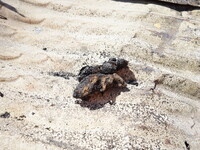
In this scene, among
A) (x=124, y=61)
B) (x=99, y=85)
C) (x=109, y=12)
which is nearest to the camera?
(x=99, y=85)

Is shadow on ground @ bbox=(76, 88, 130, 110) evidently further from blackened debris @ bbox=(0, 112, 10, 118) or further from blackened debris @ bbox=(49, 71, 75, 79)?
blackened debris @ bbox=(0, 112, 10, 118)

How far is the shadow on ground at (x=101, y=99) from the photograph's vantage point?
313 cm

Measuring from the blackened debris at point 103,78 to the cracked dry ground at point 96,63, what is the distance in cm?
14

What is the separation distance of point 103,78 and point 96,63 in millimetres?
527

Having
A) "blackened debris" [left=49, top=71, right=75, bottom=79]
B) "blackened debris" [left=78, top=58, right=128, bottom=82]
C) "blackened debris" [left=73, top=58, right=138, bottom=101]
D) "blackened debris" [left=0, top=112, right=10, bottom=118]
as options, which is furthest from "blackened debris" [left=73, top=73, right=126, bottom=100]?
"blackened debris" [left=0, top=112, right=10, bottom=118]

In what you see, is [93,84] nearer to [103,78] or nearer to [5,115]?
[103,78]

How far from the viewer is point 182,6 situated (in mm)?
4762

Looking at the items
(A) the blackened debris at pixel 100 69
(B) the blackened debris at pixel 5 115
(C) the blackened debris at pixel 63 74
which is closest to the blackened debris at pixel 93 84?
(A) the blackened debris at pixel 100 69

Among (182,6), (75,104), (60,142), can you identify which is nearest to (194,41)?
(182,6)

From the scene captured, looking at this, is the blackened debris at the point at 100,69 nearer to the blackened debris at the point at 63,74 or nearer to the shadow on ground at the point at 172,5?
the blackened debris at the point at 63,74

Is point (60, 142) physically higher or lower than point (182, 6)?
lower

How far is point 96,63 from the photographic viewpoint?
3648mm

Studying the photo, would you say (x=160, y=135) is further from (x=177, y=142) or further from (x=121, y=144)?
(x=121, y=144)

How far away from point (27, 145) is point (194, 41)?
286 cm
